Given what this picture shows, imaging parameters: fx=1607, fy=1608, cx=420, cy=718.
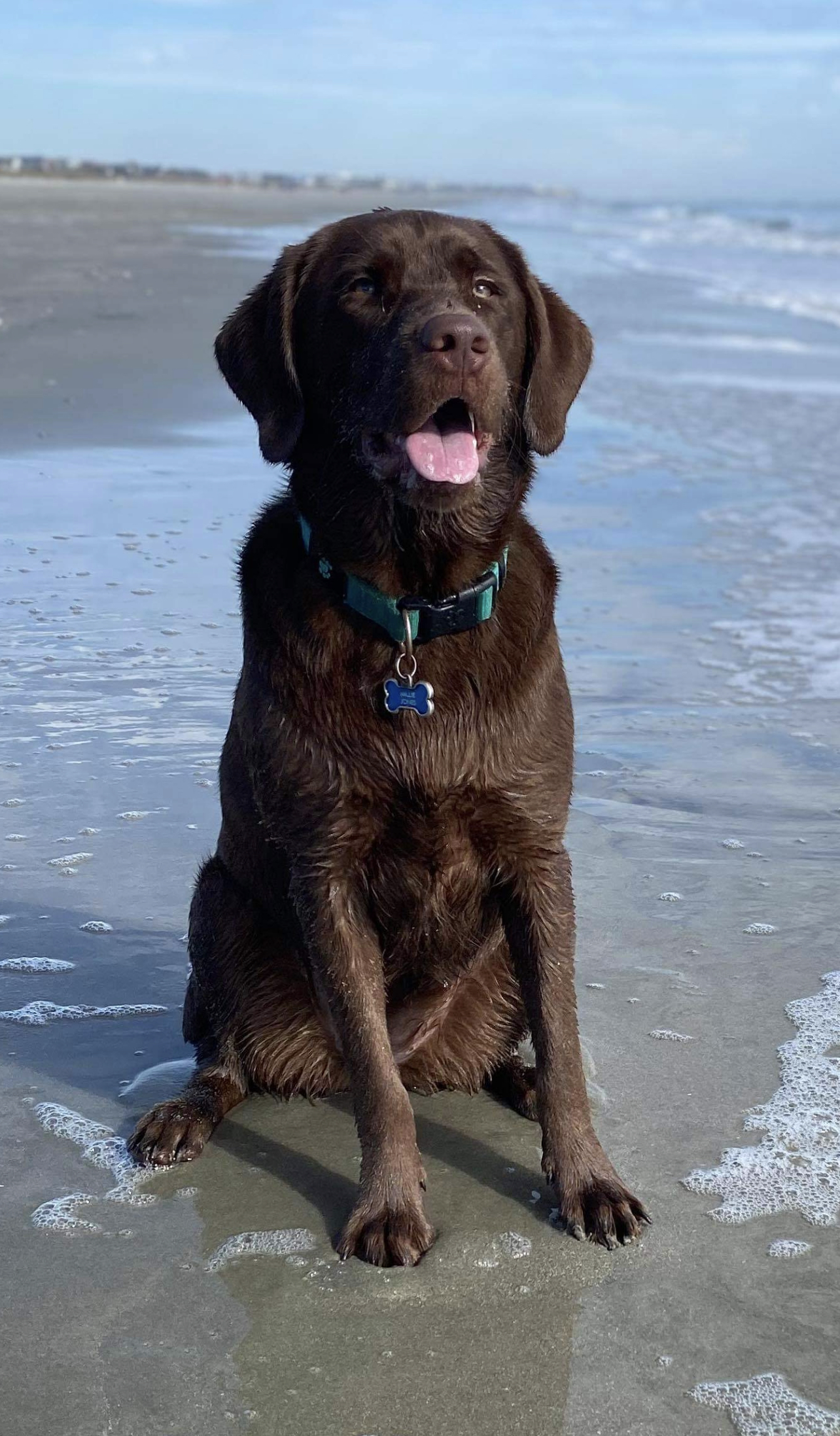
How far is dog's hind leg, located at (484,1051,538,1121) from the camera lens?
3170 millimetres

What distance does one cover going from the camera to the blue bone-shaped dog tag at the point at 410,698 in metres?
2.82

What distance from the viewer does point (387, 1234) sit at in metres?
2.62

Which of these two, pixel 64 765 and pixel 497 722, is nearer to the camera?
pixel 497 722

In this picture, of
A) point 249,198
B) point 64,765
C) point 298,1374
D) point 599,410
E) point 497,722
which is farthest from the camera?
point 249,198

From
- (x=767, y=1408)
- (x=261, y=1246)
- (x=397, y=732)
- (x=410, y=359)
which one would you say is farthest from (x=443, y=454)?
(x=767, y=1408)

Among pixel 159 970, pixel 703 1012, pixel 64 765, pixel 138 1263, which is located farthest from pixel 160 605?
pixel 138 1263

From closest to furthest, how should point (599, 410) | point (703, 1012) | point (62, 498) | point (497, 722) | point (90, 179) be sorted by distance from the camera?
1. point (497, 722)
2. point (703, 1012)
3. point (62, 498)
4. point (599, 410)
5. point (90, 179)

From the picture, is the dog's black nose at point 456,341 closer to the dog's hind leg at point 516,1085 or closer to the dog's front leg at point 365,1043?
the dog's front leg at point 365,1043

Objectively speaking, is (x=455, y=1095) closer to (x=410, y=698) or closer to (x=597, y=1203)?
(x=597, y=1203)

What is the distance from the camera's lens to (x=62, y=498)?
295 inches

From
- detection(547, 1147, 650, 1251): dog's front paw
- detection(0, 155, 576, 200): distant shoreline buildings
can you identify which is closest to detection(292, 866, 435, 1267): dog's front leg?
detection(547, 1147, 650, 1251): dog's front paw

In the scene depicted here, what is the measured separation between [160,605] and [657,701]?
76.5 inches

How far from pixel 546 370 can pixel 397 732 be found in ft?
2.76

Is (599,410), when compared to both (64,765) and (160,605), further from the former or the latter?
(64,765)
